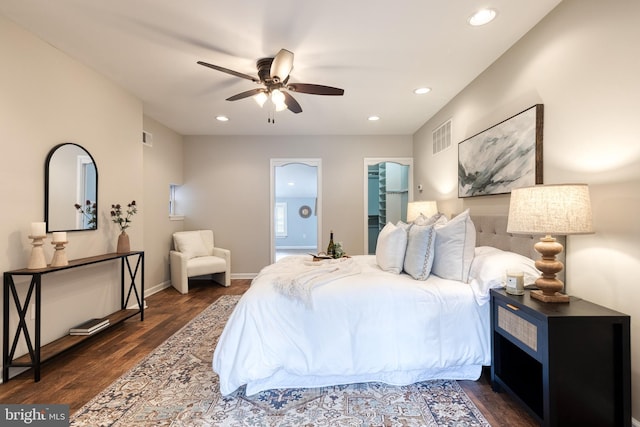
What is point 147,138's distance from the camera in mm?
4410

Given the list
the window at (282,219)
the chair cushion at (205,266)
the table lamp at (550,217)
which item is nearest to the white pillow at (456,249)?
the table lamp at (550,217)

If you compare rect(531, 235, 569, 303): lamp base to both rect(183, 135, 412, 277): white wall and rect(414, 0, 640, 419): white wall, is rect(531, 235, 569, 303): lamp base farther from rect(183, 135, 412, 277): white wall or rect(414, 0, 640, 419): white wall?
rect(183, 135, 412, 277): white wall

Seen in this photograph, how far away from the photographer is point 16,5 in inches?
81.0

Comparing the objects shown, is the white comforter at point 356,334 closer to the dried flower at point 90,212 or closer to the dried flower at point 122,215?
the dried flower at point 90,212

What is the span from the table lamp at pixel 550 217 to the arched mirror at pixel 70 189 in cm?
353

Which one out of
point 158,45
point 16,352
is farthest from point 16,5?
point 16,352

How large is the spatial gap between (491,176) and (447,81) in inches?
46.7

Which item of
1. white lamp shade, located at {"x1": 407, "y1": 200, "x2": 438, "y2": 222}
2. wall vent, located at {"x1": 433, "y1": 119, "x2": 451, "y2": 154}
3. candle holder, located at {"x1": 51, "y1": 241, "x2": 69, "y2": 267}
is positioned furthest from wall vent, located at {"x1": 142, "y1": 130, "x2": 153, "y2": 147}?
wall vent, located at {"x1": 433, "y1": 119, "x2": 451, "y2": 154}

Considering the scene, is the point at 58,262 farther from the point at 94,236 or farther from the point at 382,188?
the point at 382,188

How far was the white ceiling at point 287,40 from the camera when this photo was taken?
208 centimetres

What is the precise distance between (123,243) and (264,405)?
2404mm

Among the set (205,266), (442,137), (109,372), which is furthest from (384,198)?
(109,372)

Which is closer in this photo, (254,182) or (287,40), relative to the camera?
(287,40)

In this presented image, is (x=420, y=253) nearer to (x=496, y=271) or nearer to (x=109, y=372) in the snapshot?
(x=496, y=271)
